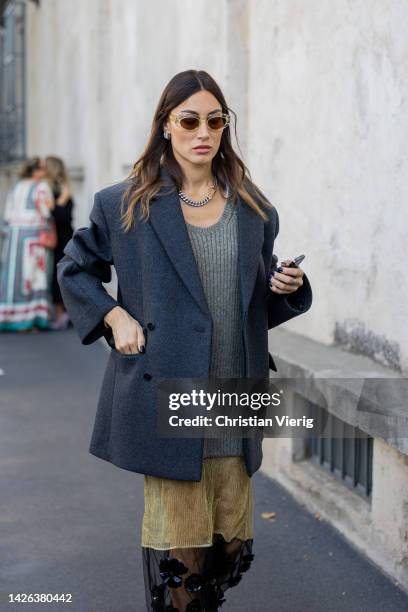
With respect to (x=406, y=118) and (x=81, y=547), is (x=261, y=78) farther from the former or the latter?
(x=81, y=547)

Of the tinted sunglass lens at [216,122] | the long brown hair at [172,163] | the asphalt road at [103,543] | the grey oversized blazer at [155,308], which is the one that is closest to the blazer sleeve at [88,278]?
the grey oversized blazer at [155,308]

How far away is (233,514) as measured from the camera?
3197mm

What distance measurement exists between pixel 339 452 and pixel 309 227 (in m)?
1.13

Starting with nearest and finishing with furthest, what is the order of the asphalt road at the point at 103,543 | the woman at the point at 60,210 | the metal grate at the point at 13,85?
the asphalt road at the point at 103,543 → the woman at the point at 60,210 → the metal grate at the point at 13,85

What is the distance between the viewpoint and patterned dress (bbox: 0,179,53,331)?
11.7 metres

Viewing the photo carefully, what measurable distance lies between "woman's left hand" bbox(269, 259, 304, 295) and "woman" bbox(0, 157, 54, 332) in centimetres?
885

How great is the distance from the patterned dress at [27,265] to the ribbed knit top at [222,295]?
28.8ft

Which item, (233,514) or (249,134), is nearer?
(233,514)

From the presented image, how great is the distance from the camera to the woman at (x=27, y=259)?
11711 millimetres

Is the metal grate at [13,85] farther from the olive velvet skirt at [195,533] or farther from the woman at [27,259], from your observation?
the olive velvet skirt at [195,533]

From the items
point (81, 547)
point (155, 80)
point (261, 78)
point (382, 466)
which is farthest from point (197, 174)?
point (155, 80)

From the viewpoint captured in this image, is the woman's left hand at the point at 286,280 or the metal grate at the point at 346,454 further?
the metal grate at the point at 346,454

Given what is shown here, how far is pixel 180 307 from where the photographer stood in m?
3.02

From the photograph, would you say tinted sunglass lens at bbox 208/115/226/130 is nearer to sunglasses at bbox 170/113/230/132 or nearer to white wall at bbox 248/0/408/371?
sunglasses at bbox 170/113/230/132
